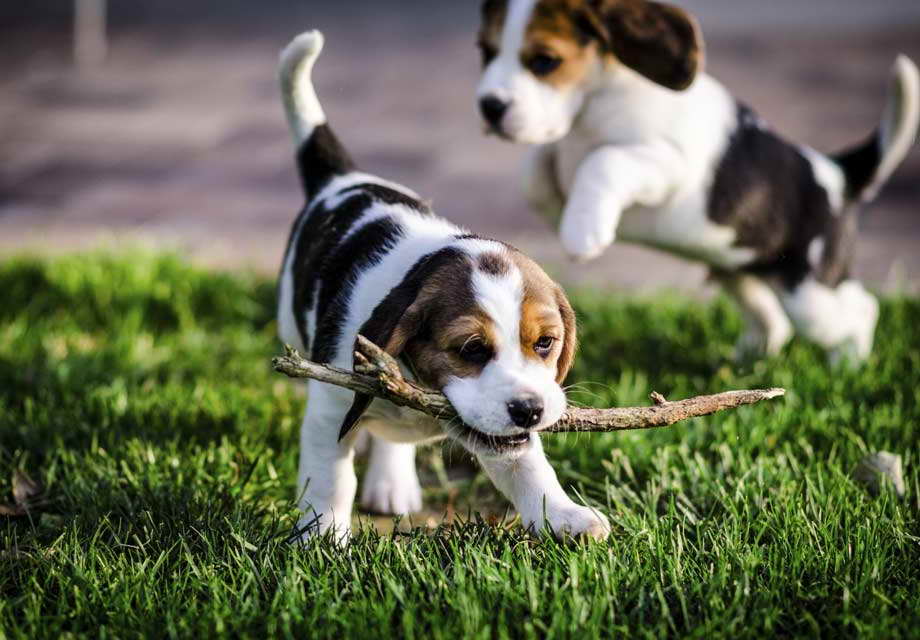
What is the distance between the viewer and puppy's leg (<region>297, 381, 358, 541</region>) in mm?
2986

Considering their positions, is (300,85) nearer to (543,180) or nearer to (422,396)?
(543,180)

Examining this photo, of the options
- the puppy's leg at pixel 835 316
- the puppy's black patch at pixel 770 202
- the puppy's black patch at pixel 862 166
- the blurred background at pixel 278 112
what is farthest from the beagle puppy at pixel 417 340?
the blurred background at pixel 278 112

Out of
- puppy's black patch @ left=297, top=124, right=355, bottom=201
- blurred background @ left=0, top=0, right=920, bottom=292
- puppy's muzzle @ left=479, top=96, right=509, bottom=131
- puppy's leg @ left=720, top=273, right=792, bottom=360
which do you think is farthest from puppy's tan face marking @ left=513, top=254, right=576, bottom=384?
blurred background @ left=0, top=0, right=920, bottom=292

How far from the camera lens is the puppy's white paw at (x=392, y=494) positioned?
3576 mm

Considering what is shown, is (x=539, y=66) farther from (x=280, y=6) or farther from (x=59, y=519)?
(x=280, y=6)

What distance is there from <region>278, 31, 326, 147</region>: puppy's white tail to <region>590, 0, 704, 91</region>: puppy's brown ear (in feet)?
3.65

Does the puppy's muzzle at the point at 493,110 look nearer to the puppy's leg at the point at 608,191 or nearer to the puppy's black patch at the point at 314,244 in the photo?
the puppy's leg at the point at 608,191

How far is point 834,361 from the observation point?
183 inches

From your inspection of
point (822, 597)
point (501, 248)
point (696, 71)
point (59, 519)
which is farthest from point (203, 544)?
point (696, 71)

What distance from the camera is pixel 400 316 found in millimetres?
2660

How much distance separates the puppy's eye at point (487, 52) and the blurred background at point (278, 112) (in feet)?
6.16

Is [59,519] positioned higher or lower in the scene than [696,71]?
lower

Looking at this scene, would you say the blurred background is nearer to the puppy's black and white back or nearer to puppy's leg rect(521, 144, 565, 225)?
puppy's leg rect(521, 144, 565, 225)

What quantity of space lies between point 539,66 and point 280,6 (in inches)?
470
